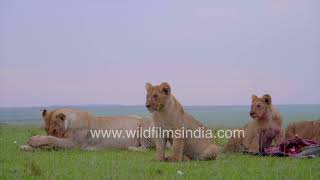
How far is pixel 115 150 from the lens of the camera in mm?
13469

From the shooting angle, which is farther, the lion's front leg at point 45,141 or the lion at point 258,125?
the lion's front leg at point 45,141

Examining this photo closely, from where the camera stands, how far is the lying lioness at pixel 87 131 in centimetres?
1293

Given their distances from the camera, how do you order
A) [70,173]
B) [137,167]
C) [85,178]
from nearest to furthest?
[85,178], [70,173], [137,167]

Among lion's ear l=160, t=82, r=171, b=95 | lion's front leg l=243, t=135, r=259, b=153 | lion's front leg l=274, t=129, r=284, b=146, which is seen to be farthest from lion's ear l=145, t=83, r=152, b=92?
lion's front leg l=274, t=129, r=284, b=146

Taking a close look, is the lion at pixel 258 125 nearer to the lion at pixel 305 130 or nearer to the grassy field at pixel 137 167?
the grassy field at pixel 137 167

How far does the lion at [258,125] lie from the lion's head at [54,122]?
3.29 m

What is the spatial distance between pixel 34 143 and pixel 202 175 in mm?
5059

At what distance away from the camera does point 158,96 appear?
34.4 feet

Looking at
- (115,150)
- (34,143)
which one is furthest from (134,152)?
(34,143)

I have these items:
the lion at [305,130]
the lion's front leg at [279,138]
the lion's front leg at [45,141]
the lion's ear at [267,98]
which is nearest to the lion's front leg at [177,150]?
the lion's ear at [267,98]

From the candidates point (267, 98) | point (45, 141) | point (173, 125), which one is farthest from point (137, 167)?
point (267, 98)

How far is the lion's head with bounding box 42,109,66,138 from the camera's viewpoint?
513 inches

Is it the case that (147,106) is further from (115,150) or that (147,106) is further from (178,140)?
(115,150)

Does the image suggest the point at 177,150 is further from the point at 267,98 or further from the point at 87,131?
the point at 87,131
